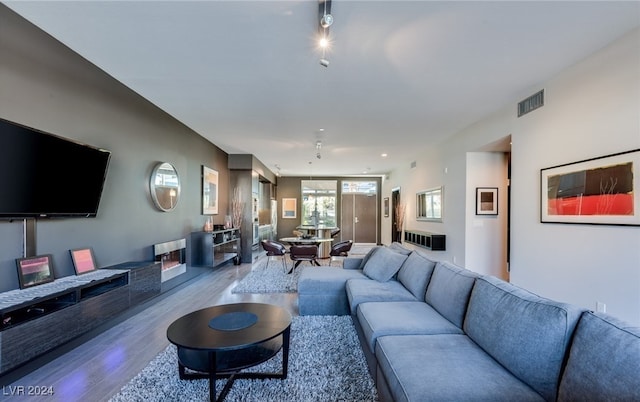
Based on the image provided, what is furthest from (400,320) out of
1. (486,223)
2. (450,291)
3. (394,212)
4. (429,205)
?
(394,212)

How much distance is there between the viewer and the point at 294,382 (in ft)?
6.89

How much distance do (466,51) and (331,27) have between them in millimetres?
1253

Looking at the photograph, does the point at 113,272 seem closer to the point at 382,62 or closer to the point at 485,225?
the point at 382,62

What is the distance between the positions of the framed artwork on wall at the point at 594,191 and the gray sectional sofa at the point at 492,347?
1.43 meters

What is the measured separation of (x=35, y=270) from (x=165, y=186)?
83.0 inches

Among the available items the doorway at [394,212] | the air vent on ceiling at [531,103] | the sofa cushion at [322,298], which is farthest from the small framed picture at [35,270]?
the doorway at [394,212]

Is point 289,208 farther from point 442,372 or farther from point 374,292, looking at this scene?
point 442,372

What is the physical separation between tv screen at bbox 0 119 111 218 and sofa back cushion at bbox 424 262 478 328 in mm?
3425

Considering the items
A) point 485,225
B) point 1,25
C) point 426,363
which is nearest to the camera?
point 426,363

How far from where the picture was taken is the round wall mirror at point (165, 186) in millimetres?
4012

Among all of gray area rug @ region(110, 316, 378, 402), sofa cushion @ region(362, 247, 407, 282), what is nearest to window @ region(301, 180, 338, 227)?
sofa cushion @ region(362, 247, 407, 282)

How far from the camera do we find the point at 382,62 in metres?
2.64

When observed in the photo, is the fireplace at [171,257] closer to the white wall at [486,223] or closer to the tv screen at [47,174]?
the tv screen at [47,174]

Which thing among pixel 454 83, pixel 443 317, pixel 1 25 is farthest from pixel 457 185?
pixel 1 25
